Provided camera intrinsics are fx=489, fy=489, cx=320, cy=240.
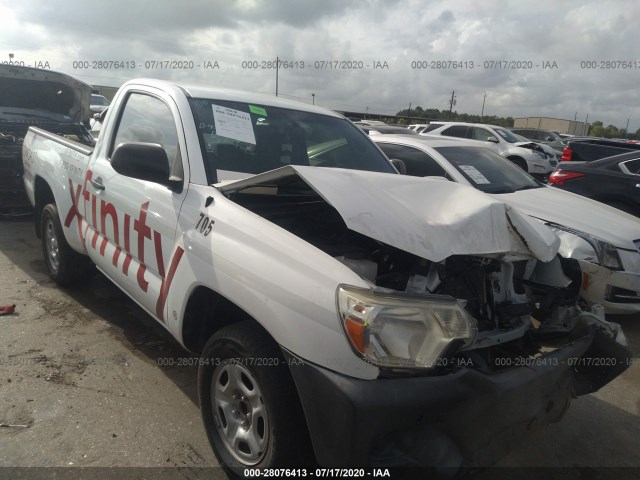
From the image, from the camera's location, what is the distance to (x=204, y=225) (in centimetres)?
245

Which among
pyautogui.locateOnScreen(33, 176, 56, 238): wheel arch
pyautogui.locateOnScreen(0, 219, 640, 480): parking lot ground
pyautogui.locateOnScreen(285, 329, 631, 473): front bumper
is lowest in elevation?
pyautogui.locateOnScreen(0, 219, 640, 480): parking lot ground

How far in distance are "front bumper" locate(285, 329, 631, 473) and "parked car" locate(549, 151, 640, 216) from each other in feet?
19.0

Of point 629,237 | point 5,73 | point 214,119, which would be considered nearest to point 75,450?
point 214,119

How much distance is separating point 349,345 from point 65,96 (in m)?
7.17

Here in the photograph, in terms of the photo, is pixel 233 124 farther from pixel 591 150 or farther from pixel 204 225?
pixel 591 150

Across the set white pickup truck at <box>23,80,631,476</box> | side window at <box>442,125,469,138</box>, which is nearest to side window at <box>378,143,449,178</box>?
white pickup truck at <box>23,80,631,476</box>

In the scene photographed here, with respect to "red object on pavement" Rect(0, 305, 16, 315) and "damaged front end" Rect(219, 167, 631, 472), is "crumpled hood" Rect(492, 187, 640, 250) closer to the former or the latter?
"damaged front end" Rect(219, 167, 631, 472)

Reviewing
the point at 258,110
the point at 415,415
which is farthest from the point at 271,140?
the point at 415,415

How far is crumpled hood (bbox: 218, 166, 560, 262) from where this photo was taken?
2.03m

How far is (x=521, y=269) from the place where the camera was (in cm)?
278

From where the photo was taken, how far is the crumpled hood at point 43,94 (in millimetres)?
6652

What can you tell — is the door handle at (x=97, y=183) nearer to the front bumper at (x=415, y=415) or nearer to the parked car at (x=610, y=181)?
the front bumper at (x=415, y=415)

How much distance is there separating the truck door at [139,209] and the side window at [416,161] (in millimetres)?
3299

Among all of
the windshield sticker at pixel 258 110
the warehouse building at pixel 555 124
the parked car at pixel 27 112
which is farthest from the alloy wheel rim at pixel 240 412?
the warehouse building at pixel 555 124
